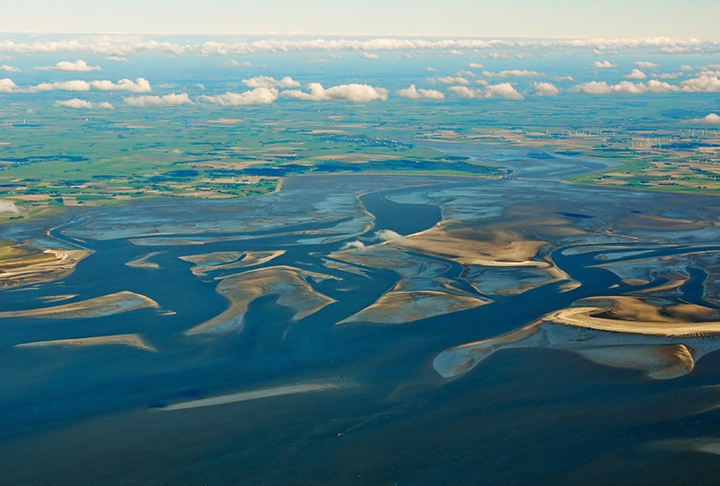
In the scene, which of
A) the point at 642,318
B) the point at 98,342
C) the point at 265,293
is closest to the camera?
the point at 98,342

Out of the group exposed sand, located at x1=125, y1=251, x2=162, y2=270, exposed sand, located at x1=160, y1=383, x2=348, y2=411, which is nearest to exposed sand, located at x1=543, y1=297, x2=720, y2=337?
exposed sand, located at x1=160, y1=383, x2=348, y2=411

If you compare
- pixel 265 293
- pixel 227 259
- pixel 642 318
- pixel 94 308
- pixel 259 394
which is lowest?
pixel 227 259

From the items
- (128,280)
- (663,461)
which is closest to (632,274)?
(663,461)

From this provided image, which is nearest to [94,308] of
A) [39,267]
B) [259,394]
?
Answer: [39,267]

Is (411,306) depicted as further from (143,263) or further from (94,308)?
(143,263)

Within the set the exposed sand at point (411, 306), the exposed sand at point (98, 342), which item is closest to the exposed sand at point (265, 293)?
the exposed sand at point (98, 342)
